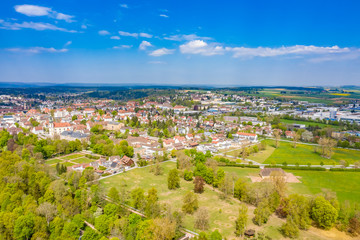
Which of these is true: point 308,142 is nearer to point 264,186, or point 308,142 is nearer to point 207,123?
point 207,123

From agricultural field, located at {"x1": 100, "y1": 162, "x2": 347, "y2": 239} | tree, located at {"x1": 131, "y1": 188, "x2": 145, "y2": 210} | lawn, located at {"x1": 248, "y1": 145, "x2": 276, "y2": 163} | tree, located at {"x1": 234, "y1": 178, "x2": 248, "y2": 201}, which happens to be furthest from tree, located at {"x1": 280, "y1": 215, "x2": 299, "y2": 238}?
lawn, located at {"x1": 248, "y1": 145, "x2": 276, "y2": 163}

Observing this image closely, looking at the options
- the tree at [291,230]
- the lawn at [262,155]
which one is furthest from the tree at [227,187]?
the lawn at [262,155]

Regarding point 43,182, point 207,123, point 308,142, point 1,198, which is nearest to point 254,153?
point 308,142

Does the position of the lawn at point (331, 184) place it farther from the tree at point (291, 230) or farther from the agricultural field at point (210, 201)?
the tree at point (291, 230)

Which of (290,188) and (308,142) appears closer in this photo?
(290,188)

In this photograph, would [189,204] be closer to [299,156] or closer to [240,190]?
[240,190]

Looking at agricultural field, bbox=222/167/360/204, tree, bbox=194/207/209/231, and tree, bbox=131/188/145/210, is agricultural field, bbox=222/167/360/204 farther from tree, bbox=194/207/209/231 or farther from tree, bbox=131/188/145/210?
tree, bbox=131/188/145/210

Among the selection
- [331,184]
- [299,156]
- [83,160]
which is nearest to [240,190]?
[331,184]
